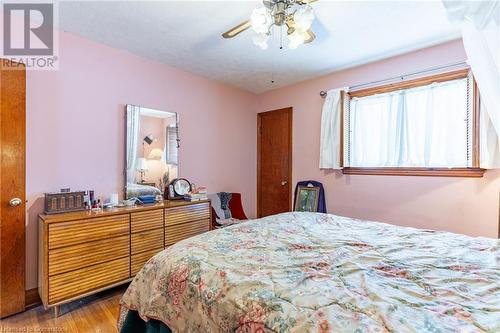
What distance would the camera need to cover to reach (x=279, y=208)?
4000 millimetres

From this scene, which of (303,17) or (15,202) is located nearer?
(303,17)

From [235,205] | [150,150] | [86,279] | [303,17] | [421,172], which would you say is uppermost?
[303,17]

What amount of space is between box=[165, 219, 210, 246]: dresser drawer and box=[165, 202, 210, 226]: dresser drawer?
45 mm

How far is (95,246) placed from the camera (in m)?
2.12

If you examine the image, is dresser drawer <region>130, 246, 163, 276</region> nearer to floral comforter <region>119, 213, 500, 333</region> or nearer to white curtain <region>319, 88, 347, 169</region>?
floral comforter <region>119, 213, 500, 333</region>

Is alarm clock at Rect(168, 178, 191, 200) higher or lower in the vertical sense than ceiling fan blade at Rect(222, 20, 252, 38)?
lower

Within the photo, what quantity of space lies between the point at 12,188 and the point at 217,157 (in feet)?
7.38

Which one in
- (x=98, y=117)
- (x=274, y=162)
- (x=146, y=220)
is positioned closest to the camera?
(x=146, y=220)

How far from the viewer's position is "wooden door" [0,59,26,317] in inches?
76.9

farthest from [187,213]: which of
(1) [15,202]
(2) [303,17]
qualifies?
(2) [303,17]

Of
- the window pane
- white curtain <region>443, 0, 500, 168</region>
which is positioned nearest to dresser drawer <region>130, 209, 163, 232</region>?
white curtain <region>443, 0, 500, 168</region>

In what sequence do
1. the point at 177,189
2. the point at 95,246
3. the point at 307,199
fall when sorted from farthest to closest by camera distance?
the point at 307,199, the point at 177,189, the point at 95,246

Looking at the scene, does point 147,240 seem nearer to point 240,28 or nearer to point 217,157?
point 217,157

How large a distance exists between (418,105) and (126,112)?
3.14 m
